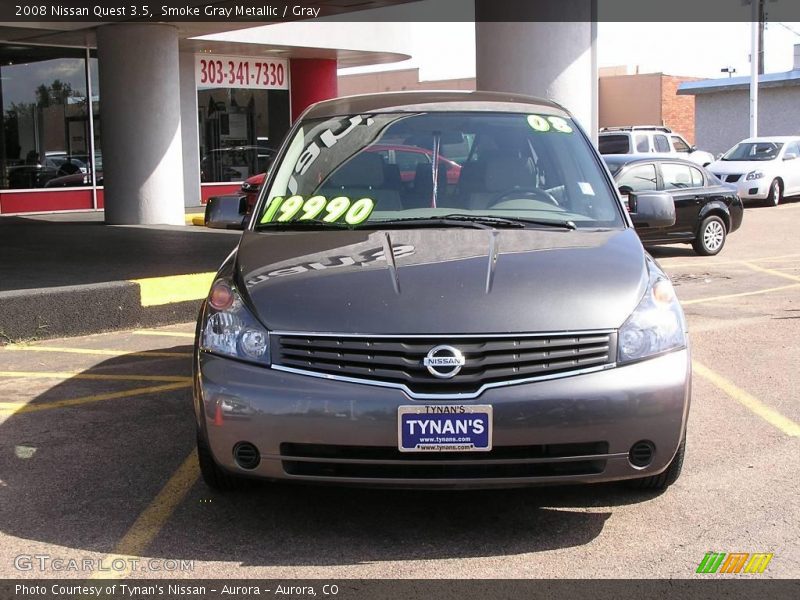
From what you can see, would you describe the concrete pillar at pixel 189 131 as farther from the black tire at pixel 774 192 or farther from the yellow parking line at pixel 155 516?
the yellow parking line at pixel 155 516

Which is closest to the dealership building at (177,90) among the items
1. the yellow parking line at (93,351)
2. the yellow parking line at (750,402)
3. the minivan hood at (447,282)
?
the yellow parking line at (750,402)

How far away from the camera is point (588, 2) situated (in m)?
12.5

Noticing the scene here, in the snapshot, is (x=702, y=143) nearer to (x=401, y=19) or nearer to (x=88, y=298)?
(x=401, y=19)

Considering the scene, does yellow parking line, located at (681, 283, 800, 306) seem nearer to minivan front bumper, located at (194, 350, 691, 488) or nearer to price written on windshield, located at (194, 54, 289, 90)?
minivan front bumper, located at (194, 350, 691, 488)

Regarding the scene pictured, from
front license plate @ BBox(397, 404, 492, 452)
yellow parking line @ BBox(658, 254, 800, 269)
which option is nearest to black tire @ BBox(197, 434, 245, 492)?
front license plate @ BBox(397, 404, 492, 452)

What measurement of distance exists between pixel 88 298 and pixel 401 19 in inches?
572

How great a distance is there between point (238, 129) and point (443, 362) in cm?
2109

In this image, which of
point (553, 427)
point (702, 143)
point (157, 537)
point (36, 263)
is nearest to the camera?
point (553, 427)

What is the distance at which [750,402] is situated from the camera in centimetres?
628

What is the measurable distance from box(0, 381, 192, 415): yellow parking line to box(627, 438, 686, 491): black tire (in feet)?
11.0

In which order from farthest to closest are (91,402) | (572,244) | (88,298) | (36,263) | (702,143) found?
(702,143) → (36,263) → (88,298) → (91,402) → (572,244)

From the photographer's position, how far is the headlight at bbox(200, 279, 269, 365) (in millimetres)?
4027

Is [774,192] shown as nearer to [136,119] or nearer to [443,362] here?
[136,119]

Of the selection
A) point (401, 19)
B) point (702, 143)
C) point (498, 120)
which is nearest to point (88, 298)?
point (498, 120)
